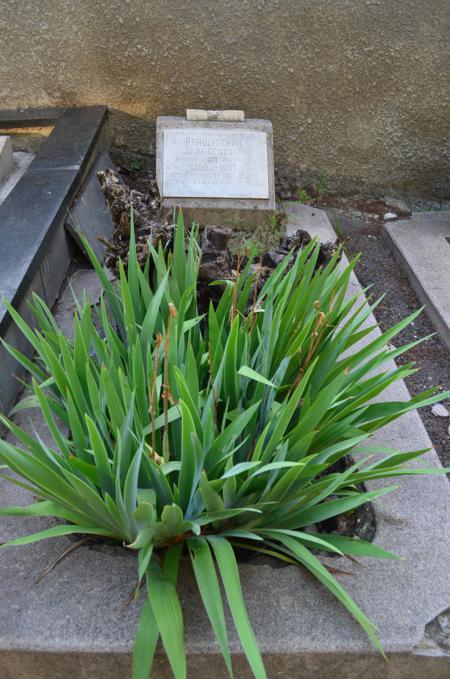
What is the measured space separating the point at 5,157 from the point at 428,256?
2605 millimetres

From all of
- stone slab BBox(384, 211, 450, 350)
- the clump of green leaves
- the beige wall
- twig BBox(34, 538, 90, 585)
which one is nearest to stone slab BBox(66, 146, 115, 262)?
the beige wall

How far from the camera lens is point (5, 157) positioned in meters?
3.71

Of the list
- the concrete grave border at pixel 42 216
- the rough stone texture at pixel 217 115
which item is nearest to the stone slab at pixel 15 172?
the concrete grave border at pixel 42 216

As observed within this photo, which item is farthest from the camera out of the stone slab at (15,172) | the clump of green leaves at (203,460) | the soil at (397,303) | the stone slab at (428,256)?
the stone slab at (15,172)

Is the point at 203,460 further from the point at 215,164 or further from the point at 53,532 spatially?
the point at 215,164

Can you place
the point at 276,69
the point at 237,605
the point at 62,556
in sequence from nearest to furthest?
1. the point at 237,605
2. the point at 62,556
3. the point at 276,69

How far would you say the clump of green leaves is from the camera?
136 cm

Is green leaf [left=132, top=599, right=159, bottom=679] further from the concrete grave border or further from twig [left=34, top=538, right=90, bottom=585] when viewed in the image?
the concrete grave border

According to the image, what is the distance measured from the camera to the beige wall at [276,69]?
3.92 metres

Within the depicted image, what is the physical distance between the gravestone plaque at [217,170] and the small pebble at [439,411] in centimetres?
162

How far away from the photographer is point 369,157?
4.42 m

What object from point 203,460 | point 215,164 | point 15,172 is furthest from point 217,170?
point 203,460

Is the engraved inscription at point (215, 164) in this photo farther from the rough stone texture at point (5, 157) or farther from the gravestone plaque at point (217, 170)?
the rough stone texture at point (5, 157)

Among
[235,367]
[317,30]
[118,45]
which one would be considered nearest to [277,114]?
[317,30]
